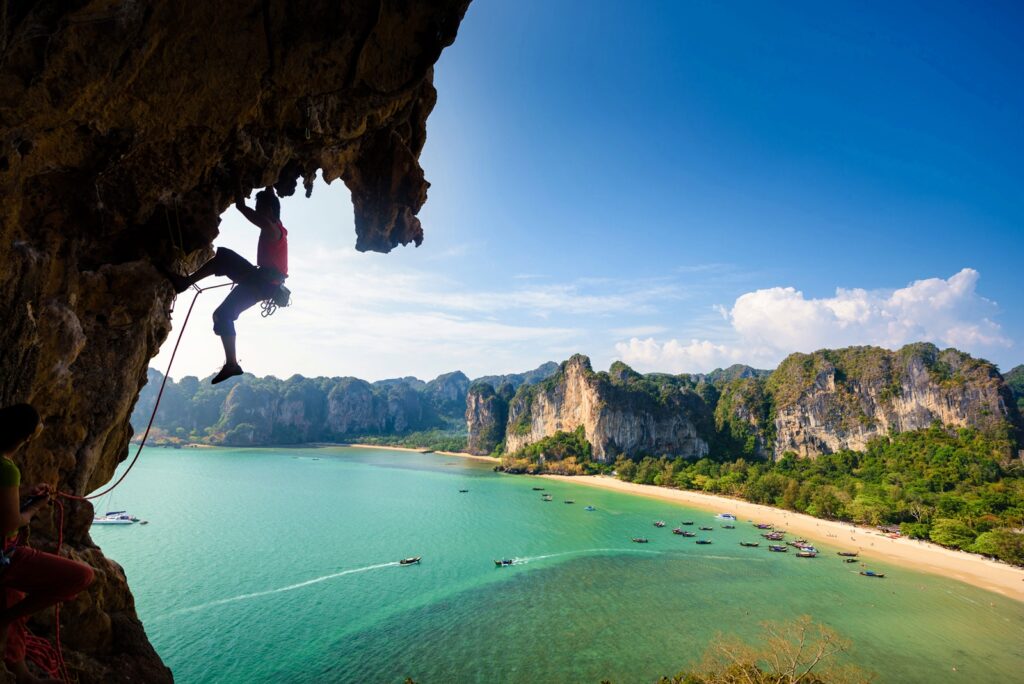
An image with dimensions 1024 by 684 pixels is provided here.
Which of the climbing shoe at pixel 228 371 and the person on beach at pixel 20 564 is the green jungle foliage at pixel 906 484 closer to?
the climbing shoe at pixel 228 371

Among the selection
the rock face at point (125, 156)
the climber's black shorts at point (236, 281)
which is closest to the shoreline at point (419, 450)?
the rock face at point (125, 156)

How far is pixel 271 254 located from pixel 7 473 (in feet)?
10.4

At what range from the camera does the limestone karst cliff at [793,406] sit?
62.9 m

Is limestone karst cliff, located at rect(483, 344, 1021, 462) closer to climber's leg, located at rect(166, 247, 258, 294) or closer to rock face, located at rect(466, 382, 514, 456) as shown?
rock face, located at rect(466, 382, 514, 456)

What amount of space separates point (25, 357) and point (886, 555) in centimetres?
5057

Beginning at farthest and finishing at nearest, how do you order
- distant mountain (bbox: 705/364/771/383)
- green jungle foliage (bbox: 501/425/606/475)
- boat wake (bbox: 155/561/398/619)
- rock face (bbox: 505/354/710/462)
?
1. distant mountain (bbox: 705/364/771/383)
2. rock face (bbox: 505/354/710/462)
3. green jungle foliage (bbox: 501/425/606/475)
4. boat wake (bbox: 155/561/398/619)

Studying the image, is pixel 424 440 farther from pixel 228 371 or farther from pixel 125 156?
pixel 125 156

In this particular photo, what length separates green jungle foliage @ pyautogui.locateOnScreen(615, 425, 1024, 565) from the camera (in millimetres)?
39156

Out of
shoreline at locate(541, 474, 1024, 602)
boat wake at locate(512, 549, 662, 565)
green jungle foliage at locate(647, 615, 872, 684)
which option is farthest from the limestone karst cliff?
green jungle foliage at locate(647, 615, 872, 684)

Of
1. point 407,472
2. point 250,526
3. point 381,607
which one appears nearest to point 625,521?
point 381,607

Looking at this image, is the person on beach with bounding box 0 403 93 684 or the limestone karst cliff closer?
the person on beach with bounding box 0 403 93 684

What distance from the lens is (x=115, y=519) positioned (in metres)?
37.6

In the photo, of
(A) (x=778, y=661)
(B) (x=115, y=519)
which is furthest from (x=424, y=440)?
(A) (x=778, y=661)

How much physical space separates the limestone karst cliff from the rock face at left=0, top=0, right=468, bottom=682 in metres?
80.2
